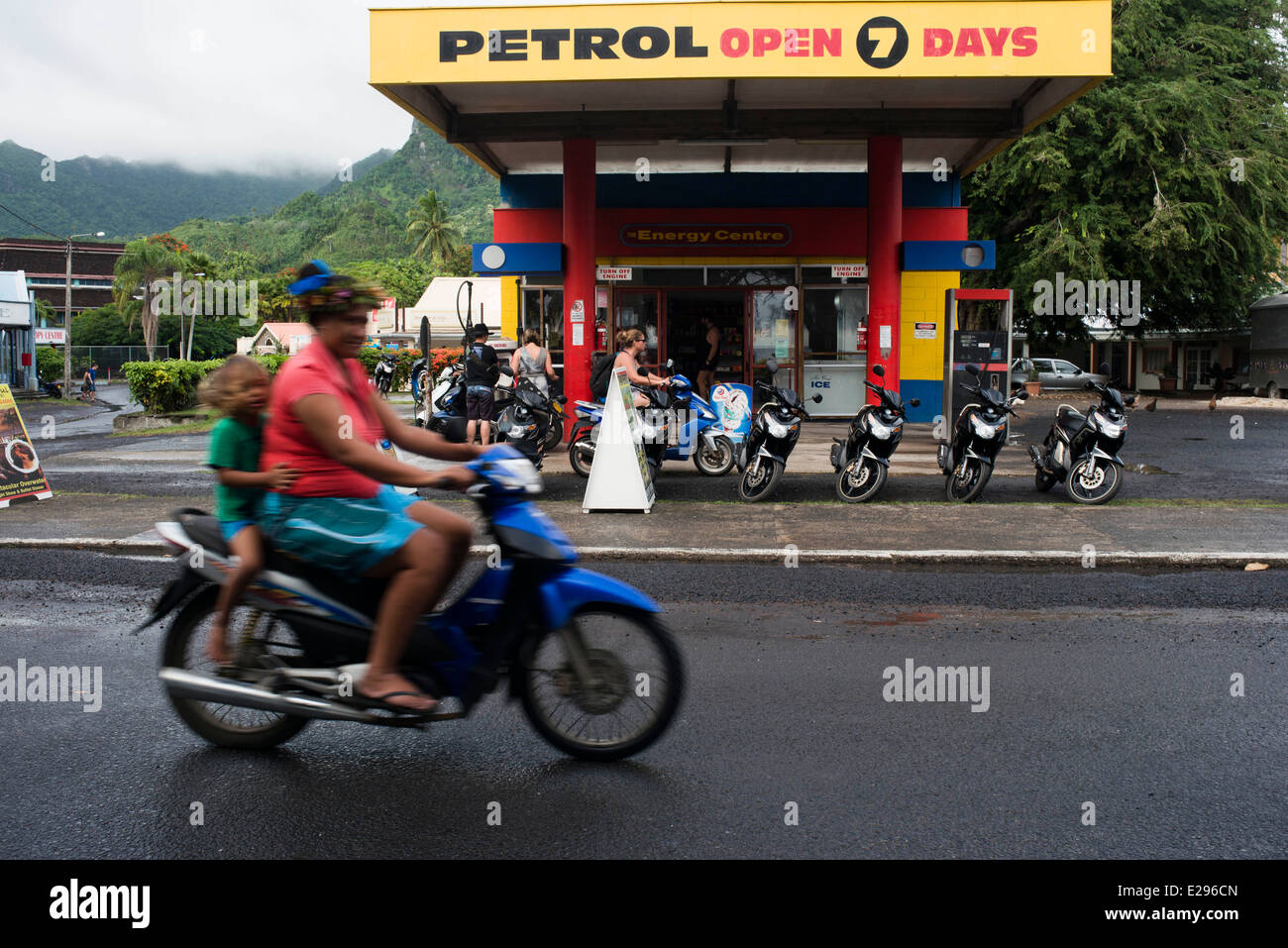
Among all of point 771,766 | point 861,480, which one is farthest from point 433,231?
point 771,766

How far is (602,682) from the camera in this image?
4.16 metres

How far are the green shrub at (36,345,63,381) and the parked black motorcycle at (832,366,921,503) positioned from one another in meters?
57.6

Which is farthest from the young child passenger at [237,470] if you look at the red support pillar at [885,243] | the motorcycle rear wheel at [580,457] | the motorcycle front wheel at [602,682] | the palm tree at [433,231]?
the palm tree at [433,231]

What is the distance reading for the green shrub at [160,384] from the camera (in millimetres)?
24578

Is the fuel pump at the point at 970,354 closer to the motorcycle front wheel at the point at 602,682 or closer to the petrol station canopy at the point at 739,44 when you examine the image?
the petrol station canopy at the point at 739,44

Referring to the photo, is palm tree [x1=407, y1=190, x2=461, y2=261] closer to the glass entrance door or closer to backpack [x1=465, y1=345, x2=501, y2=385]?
the glass entrance door

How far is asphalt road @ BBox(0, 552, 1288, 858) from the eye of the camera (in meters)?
3.56

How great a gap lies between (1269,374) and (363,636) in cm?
3663

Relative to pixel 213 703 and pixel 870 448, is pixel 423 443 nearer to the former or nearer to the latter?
pixel 213 703

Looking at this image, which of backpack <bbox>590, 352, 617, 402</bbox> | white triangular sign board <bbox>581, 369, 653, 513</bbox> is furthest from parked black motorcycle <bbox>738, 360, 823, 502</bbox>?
backpack <bbox>590, 352, 617, 402</bbox>

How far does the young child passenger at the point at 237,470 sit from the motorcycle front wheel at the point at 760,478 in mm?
6878

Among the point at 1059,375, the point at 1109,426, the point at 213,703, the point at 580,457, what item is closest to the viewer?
the point at 213,703

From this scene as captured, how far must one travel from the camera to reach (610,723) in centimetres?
423

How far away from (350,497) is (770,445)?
7313 millimetres
